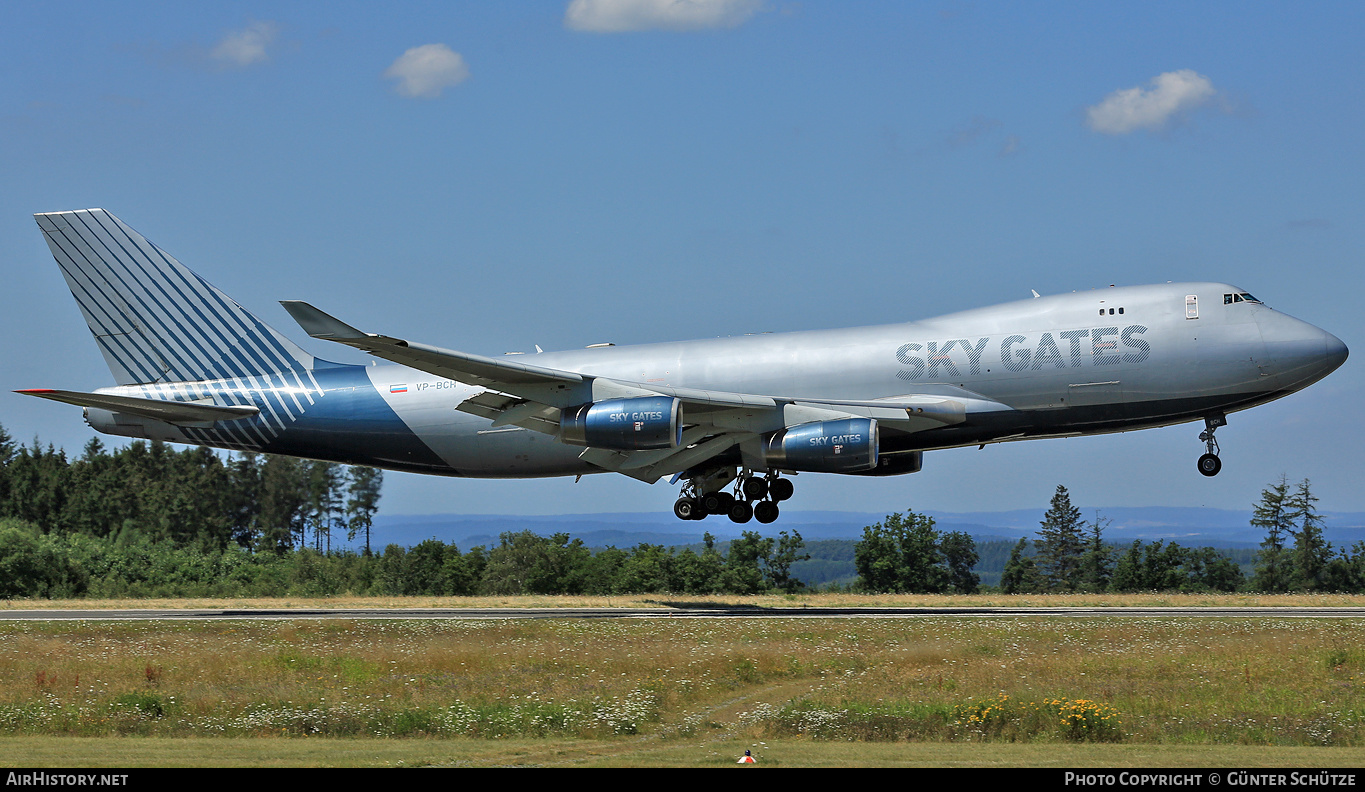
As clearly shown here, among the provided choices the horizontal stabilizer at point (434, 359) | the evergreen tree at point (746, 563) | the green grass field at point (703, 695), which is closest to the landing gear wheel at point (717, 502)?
the horizontal stabilizer at point (434, 359)

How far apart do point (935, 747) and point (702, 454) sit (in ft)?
61.6

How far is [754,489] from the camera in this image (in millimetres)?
38000

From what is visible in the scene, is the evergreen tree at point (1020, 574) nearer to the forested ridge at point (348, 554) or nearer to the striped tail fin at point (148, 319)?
the forested ridge at point (348, 554)

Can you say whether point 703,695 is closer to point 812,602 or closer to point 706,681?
point 706,681

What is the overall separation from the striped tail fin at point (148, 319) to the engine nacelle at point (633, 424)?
39.1 ft

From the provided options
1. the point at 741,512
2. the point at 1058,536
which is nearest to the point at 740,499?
the point at 741,512

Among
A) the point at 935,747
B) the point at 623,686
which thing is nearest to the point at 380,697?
the point at 623,686

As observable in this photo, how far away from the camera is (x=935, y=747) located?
18250mm

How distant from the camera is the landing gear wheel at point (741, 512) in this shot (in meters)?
37.9

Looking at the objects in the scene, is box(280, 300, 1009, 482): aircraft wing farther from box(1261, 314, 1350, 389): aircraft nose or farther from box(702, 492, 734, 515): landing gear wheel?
box(1261, 314, 1350, 389): aircraft nose

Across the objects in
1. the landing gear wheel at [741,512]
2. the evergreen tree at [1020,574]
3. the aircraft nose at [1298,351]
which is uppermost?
the aircraft nose at [1298,351]

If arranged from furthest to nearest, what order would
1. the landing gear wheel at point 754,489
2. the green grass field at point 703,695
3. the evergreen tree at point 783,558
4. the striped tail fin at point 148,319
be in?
the evergreen tree at point 783,558 → the striped tail fin at point 148,319 → the landing gear wheel at point 754,489 → the green grass field at point 703,695

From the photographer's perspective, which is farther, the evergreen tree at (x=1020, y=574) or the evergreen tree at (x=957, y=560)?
the evergreen tree at (x=1020, y=574)

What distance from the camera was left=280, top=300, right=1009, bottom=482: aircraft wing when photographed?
33.4m
